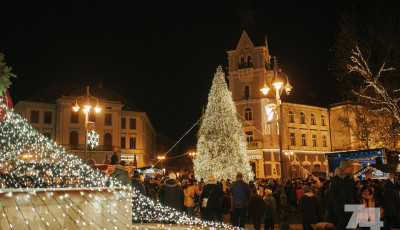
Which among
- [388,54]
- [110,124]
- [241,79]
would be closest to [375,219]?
[388,54]

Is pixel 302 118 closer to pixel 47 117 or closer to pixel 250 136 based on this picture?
pixel 250 136

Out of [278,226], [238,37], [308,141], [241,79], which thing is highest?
[238,37]

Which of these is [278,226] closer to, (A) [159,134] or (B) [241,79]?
(B) [241,79]

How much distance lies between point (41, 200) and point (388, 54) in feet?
58.9

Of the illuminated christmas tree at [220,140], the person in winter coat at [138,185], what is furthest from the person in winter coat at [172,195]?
the illuminated christmas tree at [220,140]

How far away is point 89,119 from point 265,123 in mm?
23882

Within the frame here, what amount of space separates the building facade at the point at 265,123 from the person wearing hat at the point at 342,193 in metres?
39.3

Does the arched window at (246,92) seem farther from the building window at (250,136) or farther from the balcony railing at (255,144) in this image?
the balcony railing at (255,144)

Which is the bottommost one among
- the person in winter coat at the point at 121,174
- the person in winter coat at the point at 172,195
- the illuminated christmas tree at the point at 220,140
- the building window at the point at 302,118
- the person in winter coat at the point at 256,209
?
the person in winter coat at the point at 256,209

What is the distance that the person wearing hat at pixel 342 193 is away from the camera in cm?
766

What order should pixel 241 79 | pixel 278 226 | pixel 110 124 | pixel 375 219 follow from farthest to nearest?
1. pixel 110 124
2. pixel 241 79
3. pixel 278 226
4. pixel 375 219

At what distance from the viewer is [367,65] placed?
19406 mm

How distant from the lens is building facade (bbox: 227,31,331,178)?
4825 cm

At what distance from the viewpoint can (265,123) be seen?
160 feet
